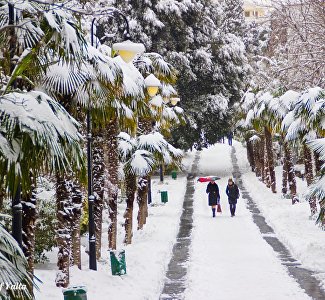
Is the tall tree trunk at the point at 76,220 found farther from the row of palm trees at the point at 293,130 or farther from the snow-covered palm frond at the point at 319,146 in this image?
the snow-covered palm frond at the point at 319,146

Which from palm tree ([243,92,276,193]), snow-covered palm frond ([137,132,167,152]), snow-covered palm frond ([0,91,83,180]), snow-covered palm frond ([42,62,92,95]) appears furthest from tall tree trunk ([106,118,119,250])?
palm tree ([243,92,276,193])

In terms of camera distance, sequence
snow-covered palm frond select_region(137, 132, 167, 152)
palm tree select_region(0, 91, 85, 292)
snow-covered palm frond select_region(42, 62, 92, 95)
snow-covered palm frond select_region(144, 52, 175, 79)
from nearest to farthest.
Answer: palm tree select_region(0, 91, 85, 292) → snow-covered palm frond select_region(42, 62, 92, 95) → snow-covered palm frond select_region(137, 132, 167, 152) → snow-covered palm frond select_region(144, 52, 175, 79)

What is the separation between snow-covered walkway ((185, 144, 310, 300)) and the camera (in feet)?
43.3

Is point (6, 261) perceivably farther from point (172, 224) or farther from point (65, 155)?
point (172, 224)

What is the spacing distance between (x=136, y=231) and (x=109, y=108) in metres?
11.2

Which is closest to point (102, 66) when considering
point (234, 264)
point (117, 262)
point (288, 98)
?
point (117, 262)

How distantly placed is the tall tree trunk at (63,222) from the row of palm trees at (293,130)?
508cm

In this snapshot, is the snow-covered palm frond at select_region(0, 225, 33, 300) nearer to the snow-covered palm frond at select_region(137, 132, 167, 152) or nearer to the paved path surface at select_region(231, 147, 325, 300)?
the paved path surface at select_region(231, 147, 325, 300)

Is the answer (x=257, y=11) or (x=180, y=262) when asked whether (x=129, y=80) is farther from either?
(x=257, y=11)

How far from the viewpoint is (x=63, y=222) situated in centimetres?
1219

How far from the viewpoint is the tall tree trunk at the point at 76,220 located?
13.3 meters

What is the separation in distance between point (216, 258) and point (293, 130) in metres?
5.83

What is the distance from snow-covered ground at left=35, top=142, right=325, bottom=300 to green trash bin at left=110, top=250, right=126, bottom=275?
20 centimetres

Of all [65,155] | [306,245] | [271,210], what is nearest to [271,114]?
[271,210]
